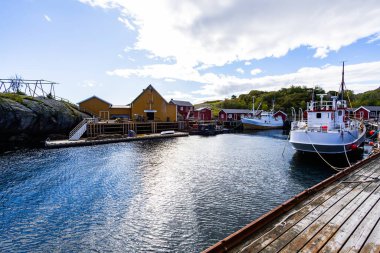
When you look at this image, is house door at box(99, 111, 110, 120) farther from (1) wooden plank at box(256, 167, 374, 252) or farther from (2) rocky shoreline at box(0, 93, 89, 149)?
(1) wooden plank at box(256, 167, 374, 252)

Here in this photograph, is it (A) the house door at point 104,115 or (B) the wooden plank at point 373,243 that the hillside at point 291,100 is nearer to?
(A) the house door at point 104,115

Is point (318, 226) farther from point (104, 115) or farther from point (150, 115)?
point (104, 115)

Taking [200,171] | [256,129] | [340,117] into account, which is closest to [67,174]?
[200,171]

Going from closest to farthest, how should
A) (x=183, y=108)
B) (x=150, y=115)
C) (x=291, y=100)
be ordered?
(x=150, y=115), (x=183, y=108), (x=291, y=100)

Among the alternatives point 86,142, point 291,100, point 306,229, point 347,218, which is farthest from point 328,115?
point 291,100

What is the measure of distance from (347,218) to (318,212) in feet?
2.46

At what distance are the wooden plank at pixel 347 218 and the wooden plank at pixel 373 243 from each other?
412mm

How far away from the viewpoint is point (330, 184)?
982 centimetres

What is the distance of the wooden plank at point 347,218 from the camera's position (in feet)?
17.3

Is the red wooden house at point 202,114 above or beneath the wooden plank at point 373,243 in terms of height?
above

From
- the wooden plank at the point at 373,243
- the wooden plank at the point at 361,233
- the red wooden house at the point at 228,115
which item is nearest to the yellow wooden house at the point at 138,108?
the red wooden house at the point at 228,115

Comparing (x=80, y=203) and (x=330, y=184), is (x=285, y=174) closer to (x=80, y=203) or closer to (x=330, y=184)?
(x=330, y=184)

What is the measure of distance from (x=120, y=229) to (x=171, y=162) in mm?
12450

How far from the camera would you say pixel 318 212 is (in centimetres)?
689
